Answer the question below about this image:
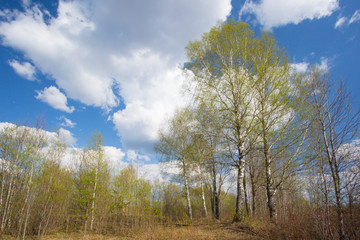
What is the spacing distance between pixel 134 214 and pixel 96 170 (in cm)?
463

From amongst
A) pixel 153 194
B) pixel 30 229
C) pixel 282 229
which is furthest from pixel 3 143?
pixel 282 229

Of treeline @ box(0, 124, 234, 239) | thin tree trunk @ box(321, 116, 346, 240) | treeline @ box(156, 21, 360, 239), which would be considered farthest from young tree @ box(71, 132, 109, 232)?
thin tree trunk @ box(321, 116, 346, 240)

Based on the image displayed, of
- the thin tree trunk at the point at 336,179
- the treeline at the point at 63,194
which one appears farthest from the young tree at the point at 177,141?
the thin tree trunk at the point at 336,179

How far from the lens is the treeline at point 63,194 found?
868 cm

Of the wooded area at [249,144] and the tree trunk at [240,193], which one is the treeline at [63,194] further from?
the tree trunk at [240,193]

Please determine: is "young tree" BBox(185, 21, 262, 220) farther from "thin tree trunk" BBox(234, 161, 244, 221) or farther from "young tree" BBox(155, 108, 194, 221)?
"young tree" BBox(155, 108, 194, 221)

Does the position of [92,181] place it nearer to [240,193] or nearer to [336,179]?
[240,193]

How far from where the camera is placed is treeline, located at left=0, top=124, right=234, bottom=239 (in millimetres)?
8677

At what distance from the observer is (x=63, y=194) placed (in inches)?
410

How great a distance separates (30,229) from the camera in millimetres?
9375

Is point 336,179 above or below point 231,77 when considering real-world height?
below

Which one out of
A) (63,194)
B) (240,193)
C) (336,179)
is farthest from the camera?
(63,194)

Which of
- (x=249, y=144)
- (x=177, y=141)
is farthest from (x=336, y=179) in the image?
(x=177, y=141)

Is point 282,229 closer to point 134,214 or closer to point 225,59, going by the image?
point 225,59
